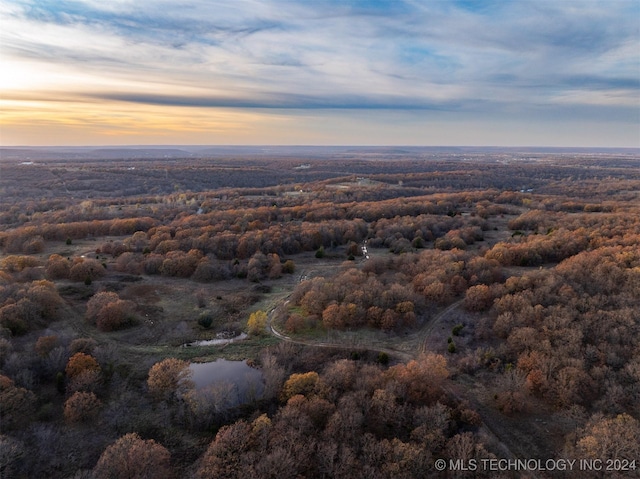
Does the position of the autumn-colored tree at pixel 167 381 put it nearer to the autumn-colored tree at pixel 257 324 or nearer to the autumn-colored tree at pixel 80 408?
the autumn-colored tree at pixel 80 408

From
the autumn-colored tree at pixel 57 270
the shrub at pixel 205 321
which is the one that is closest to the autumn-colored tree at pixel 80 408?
the shrub at pixel 205 321

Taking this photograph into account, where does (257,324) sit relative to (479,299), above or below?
below

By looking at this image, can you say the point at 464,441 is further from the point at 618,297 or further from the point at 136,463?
the point at 618,297

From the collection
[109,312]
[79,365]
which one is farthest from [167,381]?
[109,312]

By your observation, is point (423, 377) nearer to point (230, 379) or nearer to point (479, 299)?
point (230, 379)

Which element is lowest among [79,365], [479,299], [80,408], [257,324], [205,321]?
[80,408]

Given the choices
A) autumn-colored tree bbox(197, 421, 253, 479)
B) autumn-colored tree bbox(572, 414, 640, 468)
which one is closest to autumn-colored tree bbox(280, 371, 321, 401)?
autumn-colored tree bbox(197, 421, 253, 479)

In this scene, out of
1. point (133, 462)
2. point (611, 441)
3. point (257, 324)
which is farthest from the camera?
point (257, 324)
